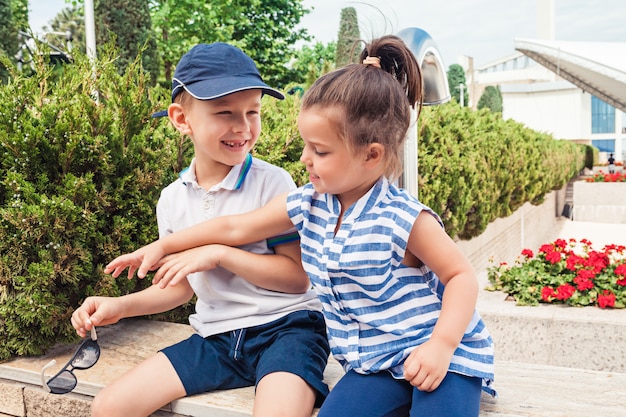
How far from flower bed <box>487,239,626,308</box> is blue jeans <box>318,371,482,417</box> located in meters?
3.25

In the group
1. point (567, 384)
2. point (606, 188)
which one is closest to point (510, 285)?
point (567, 384)

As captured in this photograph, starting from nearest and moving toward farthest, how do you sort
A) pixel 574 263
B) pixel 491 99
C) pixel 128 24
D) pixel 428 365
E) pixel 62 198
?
pixel 428 365 < pixel 62 198 < pixel 574 263 < pixel 128 24 < pixel 491 99

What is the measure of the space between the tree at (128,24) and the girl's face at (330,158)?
14.9 metres

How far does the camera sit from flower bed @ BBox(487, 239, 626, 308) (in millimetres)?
4551

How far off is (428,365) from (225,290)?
806 millimetres

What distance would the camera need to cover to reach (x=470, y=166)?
664 cm

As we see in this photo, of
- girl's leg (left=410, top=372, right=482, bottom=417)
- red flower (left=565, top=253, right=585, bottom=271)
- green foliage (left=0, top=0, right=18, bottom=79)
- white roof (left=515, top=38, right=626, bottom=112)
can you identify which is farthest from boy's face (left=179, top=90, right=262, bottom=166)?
green foliage (left=0, top=0, right=18, bottom=79)

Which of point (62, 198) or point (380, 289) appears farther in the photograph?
point (62, 198)

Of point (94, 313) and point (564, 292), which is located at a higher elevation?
point (94, 313)

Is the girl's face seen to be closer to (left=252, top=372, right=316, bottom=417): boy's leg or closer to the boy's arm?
the boy's arm

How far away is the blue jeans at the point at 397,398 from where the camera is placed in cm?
158

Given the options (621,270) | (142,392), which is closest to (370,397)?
(142,392)

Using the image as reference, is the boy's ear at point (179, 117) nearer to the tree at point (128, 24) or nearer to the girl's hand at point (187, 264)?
the girl's hand at point (187, 264)

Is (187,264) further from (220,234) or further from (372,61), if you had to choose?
(372,61)
